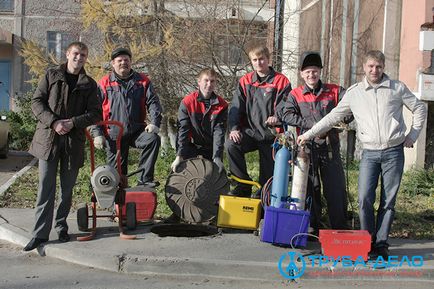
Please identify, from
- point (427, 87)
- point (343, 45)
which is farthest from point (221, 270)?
point (343, 45)

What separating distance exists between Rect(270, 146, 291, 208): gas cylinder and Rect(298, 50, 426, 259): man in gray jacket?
0.75m

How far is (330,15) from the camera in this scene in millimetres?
15266

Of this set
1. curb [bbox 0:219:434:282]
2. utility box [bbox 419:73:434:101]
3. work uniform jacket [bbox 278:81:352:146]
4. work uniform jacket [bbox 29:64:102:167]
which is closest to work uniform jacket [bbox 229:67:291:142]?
work uniform jacket [bbox 278:81:352:146]

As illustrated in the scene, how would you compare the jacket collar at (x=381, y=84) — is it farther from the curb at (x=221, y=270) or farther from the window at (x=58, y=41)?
the window at (x=58, y=41)

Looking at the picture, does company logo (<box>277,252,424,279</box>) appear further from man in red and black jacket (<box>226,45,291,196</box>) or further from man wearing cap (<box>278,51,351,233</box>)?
man in red and black jacket (<box>226,45,291,196</box>)

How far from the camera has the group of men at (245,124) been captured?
5738 millimetres

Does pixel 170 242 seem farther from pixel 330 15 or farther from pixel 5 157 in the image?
pixel 330 15

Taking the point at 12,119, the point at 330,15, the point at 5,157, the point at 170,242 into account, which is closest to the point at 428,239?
the point at 170,242

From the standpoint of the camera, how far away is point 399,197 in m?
9.14

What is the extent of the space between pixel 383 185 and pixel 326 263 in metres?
0.96

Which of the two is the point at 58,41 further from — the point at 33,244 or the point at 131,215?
the point at 33,244

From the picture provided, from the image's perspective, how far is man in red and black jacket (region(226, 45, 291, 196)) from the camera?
6.84 metres

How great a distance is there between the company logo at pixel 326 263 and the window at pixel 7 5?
21.2 meters

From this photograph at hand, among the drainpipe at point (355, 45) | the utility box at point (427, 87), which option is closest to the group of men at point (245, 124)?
the utility box at point (427, 87)
